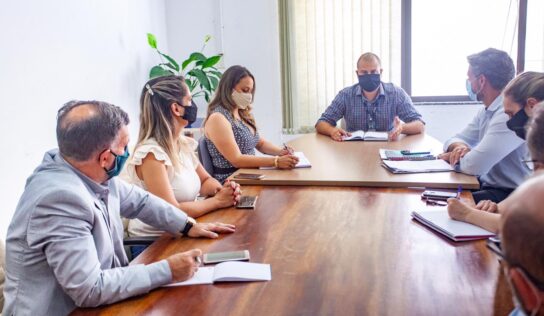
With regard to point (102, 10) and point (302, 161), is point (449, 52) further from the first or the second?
point (102, 10)

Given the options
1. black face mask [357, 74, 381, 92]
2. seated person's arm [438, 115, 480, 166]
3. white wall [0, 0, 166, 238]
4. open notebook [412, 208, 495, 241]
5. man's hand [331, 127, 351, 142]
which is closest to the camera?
open notebook [412, 208, 495, 241]

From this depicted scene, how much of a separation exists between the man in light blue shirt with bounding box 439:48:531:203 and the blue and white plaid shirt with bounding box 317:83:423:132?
0.86 meters

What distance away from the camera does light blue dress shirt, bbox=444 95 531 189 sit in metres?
2.13

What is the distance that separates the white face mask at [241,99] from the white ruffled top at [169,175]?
65 cm

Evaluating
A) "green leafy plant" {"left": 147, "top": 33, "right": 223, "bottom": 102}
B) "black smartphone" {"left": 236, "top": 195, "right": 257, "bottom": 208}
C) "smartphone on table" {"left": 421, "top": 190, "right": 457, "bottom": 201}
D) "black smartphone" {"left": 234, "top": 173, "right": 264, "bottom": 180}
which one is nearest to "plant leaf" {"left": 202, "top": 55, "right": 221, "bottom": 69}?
"green leafy plant" {"left": 147, "top": 33, "right": 223, "bottom": 102}

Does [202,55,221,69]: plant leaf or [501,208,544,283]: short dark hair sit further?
[202,55,221,69]: plant leaf

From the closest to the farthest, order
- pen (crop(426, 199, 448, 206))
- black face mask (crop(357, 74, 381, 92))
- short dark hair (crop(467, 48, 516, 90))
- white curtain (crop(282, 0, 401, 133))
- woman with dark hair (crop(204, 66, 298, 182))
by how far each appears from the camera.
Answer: pen (crop(426, 199, 448, 206)), short dark hair (crop(467, 48, 516, 90)), woman with dark hair (crop(204, 66, 298, 182)), black face mask (crop(357, 74, 381, 92)), white curtain (crop(282, 0, 401, 133))

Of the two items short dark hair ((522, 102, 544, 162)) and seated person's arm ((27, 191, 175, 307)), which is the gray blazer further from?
short dark hair ((522, 102, 544, 162))

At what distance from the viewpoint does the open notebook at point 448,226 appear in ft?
4.75

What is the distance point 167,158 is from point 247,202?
36 centimetres

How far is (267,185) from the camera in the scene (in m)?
2.18

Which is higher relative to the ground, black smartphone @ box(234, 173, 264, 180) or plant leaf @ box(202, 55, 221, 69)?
plant leaf @ box(202, 55, 221, 69)

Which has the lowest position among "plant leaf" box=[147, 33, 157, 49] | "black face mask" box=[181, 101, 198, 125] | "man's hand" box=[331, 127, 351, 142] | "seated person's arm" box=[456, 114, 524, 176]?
"man's hand" box=[331, 127, 351, 142]

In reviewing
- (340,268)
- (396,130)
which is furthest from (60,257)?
(396,130)
